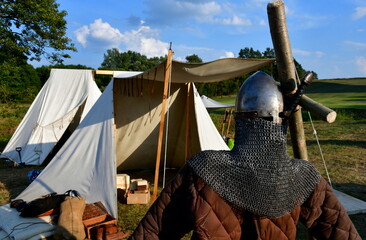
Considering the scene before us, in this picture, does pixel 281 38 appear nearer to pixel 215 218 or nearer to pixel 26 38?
pixel 215 218

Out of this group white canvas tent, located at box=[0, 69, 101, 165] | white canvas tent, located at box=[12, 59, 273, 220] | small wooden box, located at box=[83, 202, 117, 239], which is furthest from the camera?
white canvas tent, located at box=[0, 69, 101, 165]

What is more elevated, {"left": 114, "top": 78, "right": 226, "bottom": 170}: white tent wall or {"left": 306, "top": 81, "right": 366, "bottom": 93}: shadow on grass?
{"left": 306, "top": 81, "right": 366, "bottom": 93}: shadow on grass

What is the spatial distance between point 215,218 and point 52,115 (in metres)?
7.09

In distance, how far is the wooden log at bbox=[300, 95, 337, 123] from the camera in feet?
4.27

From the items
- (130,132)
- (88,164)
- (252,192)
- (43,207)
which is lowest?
(43,207)

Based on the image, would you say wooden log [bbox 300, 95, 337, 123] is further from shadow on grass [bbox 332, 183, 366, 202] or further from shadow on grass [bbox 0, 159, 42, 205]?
shadow on grass [bbox 0, 159, 42, 205]

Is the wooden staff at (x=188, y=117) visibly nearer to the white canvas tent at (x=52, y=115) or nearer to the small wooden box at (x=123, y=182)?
the small wooden box at (x=123, y=182)

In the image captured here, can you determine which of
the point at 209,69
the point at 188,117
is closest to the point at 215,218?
the point at 209,69

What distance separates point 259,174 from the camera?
1.34m

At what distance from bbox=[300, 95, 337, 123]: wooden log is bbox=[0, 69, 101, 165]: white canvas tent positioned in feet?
22.0

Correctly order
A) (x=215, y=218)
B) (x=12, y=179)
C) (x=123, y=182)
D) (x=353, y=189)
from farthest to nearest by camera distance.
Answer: (x=12, y=179), (x=353, y=189), (x=123, y=182), (x=215, y=218)

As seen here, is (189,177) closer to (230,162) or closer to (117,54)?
(230,162)

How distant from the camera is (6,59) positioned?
8.38m

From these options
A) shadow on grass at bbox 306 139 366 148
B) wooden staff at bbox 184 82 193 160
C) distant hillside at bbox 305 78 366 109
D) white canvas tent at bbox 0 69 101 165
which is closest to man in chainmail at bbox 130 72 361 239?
wooden staff at bbox 184 82 193 160
